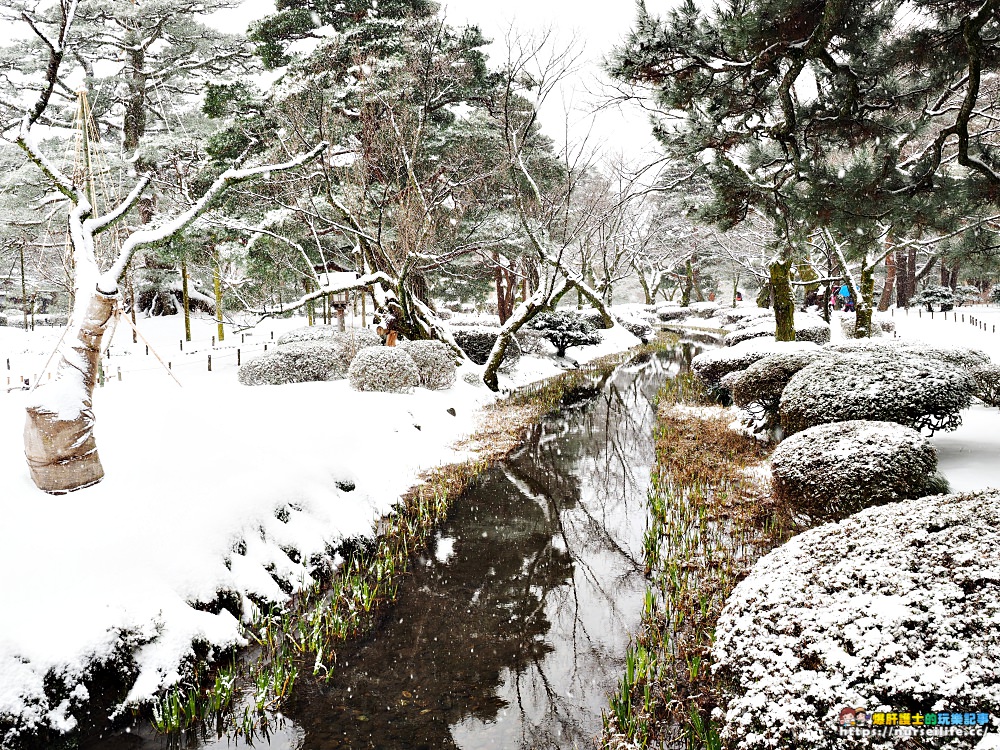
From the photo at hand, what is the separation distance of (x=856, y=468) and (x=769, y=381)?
442cm

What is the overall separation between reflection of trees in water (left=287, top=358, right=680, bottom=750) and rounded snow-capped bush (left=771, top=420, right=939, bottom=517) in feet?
6.01

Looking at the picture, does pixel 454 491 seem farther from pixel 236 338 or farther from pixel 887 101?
pixel 236 338

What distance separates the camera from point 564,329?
21562 mm

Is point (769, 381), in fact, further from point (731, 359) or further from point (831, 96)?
point (831, 96)

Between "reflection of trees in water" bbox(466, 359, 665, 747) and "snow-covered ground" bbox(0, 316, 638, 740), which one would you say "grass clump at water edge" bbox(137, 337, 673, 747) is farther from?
"reflection of trees in water" bbox(466, 359, 665, 747)

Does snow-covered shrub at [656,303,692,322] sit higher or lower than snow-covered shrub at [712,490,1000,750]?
higher

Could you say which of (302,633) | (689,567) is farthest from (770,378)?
(302,633)

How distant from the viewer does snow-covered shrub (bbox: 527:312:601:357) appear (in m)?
21.2

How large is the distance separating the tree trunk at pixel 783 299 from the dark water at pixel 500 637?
8.24 metres

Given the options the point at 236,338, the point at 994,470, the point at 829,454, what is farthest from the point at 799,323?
the point at 236,338

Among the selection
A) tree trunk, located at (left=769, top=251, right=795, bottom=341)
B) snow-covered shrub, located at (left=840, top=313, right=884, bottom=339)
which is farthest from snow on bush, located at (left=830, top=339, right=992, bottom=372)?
snow-covered shrub, located at (left=840, top=313, right=884, bottom=339)

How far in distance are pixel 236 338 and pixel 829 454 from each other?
2549 cm

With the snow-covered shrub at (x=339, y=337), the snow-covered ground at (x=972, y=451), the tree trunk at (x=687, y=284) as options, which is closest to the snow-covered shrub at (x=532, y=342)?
the snow-covered shrub at (x=339, y=337)

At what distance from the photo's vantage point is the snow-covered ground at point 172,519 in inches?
133
